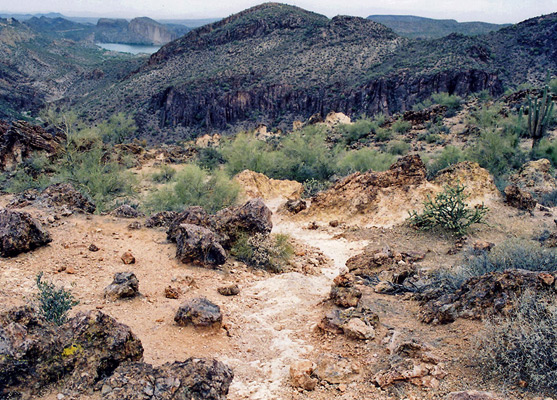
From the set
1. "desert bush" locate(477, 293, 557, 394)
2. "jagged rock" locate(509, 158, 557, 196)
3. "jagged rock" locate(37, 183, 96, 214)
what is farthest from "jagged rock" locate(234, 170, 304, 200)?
"desert bush" locate(477, 293, 557, 394)

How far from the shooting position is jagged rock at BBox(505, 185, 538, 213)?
991 cm

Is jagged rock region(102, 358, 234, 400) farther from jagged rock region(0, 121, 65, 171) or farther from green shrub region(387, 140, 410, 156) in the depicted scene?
green shrub region(387, 140, 410, 156)

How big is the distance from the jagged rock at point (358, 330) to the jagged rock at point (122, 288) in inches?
117

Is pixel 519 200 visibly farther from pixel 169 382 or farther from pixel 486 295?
pixel 169 382

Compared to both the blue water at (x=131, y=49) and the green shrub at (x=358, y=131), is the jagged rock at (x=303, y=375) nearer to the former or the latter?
the green shrub at (x=358, y=131)

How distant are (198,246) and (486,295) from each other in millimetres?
4670

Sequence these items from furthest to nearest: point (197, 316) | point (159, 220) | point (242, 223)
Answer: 1. point (159, 220)
2. point (242, 223)
3. point (197, 316)

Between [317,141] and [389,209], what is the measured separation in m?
8.81

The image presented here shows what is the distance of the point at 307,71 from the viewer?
51.8 m

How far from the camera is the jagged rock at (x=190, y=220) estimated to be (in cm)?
792

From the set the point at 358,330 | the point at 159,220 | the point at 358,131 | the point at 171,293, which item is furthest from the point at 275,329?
the point at 358,131

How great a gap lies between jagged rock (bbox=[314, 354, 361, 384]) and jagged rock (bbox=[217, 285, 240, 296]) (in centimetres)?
238

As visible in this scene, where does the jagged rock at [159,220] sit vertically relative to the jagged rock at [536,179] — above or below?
below

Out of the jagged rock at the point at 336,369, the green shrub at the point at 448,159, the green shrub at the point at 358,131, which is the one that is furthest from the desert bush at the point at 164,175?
the jagged rock at the point at 336,369
